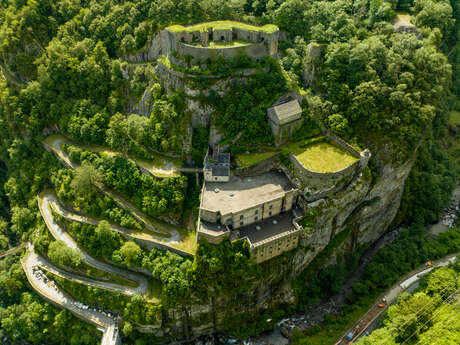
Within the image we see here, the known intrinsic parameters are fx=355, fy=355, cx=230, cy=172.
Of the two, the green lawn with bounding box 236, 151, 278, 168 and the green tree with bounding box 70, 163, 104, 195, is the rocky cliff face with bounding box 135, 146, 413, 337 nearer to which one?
the green lawn with bounding box 236, 151, 278, 168

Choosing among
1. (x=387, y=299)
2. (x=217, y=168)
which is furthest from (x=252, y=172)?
(x=387, y=299)

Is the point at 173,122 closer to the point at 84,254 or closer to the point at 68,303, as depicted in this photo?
the point at 84,254

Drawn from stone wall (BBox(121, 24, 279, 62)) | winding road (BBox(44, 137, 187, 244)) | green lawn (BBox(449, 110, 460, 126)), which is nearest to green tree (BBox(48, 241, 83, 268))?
winding road (BBox(44, 137, 187, 244))

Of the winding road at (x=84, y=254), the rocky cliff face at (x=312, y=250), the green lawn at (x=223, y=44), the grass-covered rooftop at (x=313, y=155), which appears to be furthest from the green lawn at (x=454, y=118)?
the winding road at (x=84, y=254)

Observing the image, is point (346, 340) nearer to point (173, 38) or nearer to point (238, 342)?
point (238, 342)

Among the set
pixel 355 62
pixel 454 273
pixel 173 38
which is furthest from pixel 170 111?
pixel 454 273

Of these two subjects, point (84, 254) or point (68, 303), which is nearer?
point (68, 303)

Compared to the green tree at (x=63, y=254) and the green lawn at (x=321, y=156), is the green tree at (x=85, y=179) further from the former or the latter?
the green lawn at (x=321, y=156)
